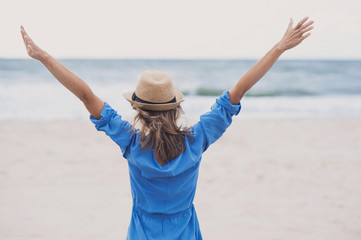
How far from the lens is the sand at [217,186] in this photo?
3.92 metres

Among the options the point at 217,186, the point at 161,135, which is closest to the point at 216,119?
the point at 161,135

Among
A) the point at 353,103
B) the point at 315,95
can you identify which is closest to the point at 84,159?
the point at 353,103

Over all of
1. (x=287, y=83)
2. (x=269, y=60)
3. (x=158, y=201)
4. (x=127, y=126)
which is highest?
(x=269, y=60)

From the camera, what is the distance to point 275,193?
4938mm

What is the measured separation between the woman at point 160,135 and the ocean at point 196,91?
886cm

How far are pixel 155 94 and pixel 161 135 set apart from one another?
183mm

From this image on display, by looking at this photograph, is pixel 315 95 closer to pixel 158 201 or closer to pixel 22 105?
pixel 22 105

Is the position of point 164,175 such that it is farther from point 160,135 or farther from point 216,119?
point 216,119

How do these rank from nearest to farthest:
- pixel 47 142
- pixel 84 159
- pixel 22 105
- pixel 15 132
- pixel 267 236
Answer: pixel 267 236 < pixel 84 159 < pixel 47 142 < pixel 15 132 < pixel 22 105

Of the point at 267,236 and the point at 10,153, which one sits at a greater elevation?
the point at 267,236

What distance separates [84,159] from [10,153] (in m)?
1.32

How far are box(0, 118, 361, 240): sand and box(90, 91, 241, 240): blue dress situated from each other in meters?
2.25
